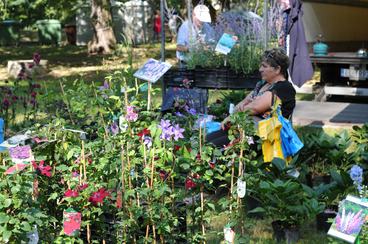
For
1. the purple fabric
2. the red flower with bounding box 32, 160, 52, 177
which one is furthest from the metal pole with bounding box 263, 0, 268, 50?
the red flower with bounding box 32, 160, 52, 177

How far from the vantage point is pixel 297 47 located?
27.0ft

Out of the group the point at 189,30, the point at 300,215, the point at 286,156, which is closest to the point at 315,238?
the point at 300,215

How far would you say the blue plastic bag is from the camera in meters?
5.05

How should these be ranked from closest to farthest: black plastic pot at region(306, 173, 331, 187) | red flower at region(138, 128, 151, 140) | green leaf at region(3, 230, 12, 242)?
green leaf at region(3, 230, 12, 242) < red flower at region(138, 128, 151, 140) < black plastic pot at region(306, 173, 331, 187)

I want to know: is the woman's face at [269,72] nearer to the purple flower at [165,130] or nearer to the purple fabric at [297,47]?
the purple flower at [165,130]

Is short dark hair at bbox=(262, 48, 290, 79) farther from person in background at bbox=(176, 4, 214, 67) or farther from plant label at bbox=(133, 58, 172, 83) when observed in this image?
person in background at bbox=(176, 4, 214, 67)

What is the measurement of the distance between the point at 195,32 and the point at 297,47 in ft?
4.44

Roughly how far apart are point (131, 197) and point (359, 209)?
4.22 feet

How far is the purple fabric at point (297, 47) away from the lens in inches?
322

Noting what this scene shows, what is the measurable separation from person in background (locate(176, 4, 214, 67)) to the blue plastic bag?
2680 mm

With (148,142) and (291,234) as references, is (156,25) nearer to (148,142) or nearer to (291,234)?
(291,234)

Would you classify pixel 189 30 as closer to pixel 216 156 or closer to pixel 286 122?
pixel 286 122

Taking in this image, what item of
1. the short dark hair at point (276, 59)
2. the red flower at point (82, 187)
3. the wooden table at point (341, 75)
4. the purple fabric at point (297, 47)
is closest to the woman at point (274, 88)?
the short dark hair at point (276, 59)

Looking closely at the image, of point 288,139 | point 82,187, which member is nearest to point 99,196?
point 82,187
